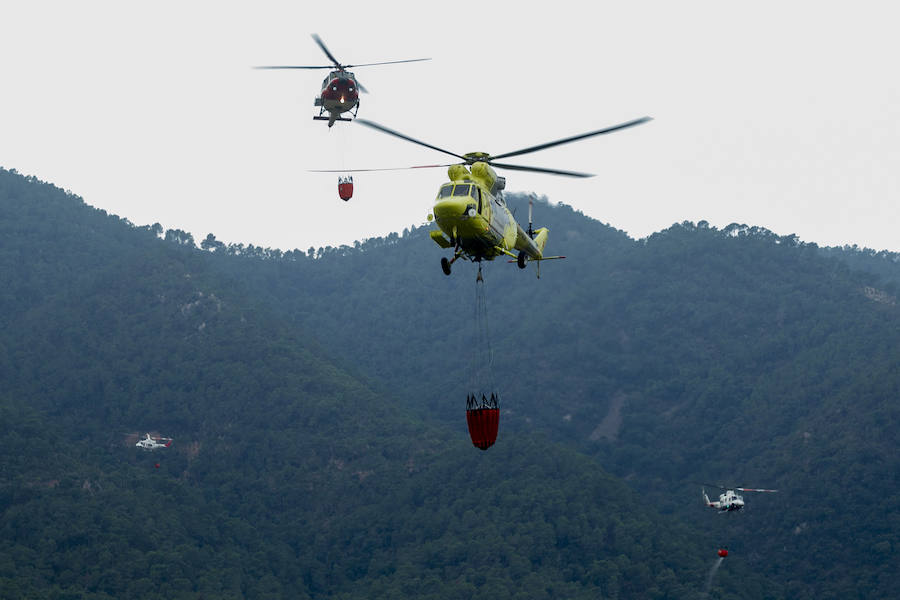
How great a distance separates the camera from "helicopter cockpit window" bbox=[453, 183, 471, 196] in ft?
113

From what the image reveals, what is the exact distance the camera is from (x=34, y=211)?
18112cm

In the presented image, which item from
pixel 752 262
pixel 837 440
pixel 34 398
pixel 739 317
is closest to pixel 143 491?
pixel 34 398

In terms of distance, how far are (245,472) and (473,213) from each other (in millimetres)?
103156

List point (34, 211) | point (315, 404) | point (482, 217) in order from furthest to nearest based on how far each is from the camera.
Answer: point (34, 211)
point (315, 404)
point (482, 217)

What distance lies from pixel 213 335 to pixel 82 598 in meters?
67.1

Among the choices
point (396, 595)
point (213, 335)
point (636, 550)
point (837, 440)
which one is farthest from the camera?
point (213, 335)

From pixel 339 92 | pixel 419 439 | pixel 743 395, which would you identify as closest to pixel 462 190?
pixel 339 92

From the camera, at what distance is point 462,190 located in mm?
34688

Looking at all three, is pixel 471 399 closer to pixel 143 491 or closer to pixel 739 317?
pixel 143 491

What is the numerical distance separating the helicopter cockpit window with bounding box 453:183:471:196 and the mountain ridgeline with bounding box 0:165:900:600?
63.9 meters

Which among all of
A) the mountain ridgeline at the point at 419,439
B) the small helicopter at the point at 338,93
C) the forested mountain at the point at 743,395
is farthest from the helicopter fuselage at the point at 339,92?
the forested mountain at the point at 743,395

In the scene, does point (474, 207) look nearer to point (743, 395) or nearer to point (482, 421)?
point (482, 421)

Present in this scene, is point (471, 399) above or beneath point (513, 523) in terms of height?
above

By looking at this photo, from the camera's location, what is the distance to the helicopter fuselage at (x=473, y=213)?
34062 millimetres
